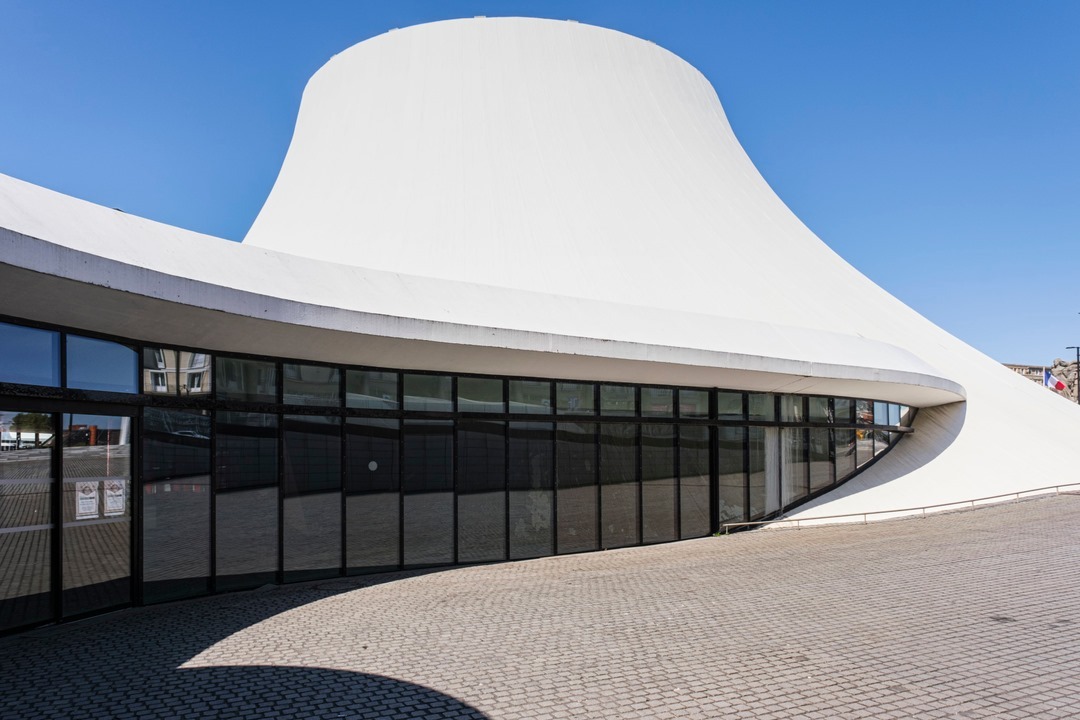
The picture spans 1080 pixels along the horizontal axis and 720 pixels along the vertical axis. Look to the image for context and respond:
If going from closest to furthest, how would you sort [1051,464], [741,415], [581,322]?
[581,322] → [741,415] → [1051,464]

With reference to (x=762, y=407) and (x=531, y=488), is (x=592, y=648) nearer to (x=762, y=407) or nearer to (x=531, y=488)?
(x=531, y=488)

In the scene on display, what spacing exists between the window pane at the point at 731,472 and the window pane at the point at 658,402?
1124mm

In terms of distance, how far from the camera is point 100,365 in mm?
6875

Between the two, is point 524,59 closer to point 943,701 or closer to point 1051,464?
point 1051,464

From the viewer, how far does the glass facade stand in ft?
21.3

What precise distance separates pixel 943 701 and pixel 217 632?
5.18m

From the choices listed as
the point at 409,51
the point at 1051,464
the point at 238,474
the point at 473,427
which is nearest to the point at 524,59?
the point at 409,51

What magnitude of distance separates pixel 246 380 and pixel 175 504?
139 centimetres

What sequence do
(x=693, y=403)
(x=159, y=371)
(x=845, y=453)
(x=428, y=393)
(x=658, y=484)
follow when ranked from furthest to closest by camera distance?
(x=845, y=453) → (x=693, y=403) → (x=658, y=484) → (x=428, y=393) → (x=159, y=371)

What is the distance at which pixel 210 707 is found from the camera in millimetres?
4684

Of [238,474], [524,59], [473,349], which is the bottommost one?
[238,474]

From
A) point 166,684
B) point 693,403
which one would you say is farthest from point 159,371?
point 693,403

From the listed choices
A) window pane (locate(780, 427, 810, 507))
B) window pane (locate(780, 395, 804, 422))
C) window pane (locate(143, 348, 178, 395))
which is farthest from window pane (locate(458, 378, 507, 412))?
window pane (locate(780, 427, 810, 507))

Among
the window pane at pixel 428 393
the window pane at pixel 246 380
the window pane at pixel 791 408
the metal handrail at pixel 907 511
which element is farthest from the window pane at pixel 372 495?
the window pane at pixel 791 408
